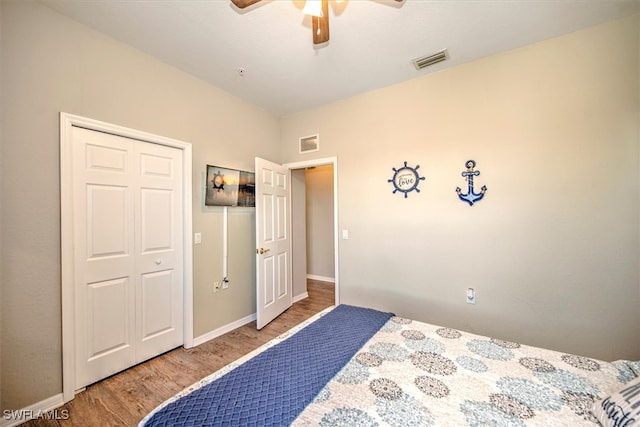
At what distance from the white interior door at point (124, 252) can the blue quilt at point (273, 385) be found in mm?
1437

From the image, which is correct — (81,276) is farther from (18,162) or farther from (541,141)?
(541,141)

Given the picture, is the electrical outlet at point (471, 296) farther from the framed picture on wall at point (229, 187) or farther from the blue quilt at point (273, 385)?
the framed picture on wall at point (229, 187)

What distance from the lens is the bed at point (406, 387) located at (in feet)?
3.08

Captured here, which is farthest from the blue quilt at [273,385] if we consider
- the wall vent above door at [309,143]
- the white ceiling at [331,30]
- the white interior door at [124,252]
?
the wall vent above door at [309,143]

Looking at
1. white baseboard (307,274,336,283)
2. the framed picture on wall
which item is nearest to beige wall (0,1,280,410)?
the framed picture on wall

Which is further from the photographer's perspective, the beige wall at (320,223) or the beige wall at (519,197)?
the beige wall at (320,223)

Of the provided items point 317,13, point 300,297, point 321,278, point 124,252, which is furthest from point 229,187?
point 321,278

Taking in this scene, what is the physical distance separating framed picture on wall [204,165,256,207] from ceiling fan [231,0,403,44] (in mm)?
1612

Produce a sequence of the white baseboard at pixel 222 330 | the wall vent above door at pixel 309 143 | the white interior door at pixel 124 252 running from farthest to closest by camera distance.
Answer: the wall vent above door at pixel 309 143 < the white baseboard at pixel 222 330 < the white interior door at pixel 124 252

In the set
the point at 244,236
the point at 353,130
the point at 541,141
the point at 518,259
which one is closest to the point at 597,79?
Answer: the point at 541,141

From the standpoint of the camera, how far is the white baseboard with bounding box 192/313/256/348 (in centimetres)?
254

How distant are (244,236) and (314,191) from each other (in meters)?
2.49

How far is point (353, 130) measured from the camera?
9.96ft

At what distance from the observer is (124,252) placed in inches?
81.6
